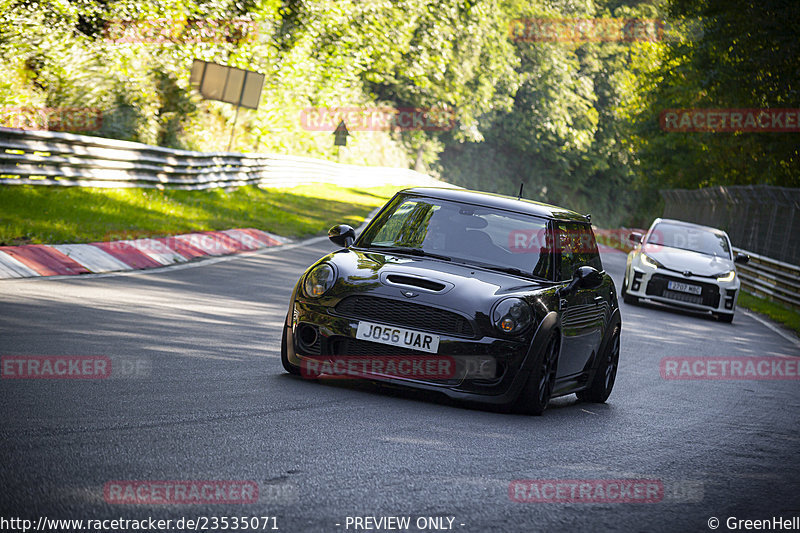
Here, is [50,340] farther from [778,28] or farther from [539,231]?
[778,28]

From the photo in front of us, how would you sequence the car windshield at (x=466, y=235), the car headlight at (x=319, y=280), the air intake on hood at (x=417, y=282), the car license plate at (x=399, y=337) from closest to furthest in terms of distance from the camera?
the car license plate at (x=399, y=337), the air intake on hood at (x=417, y=282), the car headlight at (x=319, y=280), the car windshield at (x=466, y=235)

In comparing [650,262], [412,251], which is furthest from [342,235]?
[650,262]

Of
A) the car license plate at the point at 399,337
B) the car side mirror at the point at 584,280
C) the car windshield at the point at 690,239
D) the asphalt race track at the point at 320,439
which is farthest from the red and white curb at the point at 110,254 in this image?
the car windshield at the point at 690,239

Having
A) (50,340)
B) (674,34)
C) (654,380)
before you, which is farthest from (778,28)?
(674,34)

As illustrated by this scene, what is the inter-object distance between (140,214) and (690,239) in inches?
383

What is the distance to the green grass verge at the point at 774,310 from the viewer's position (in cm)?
1923

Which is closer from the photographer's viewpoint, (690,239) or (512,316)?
(512,316)

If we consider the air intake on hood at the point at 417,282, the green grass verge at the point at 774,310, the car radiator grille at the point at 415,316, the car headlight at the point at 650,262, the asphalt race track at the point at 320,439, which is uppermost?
the car headlight at the point at 650,262

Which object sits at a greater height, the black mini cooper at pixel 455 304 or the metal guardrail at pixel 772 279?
the metal guardrail at pixel 772 279

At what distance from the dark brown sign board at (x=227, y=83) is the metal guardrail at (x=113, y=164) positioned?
5.20ft

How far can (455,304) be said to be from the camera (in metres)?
6.73

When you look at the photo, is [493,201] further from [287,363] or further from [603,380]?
[287,363]

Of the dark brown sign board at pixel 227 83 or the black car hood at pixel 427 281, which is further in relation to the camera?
the dark brown sign board at pixel 227 83

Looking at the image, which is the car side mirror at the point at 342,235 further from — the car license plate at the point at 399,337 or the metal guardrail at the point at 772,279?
the metal guardrail at the point at 772,279
